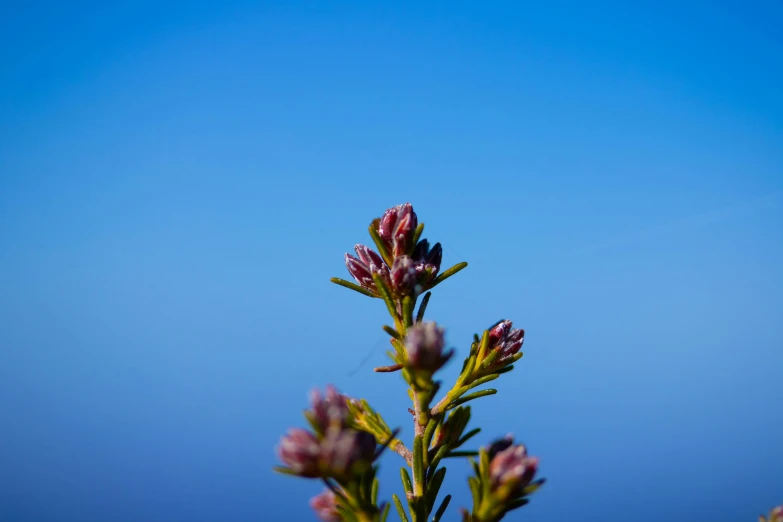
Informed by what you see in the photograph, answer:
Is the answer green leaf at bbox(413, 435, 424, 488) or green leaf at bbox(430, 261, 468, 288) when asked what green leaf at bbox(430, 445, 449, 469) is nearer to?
green leaf at bbox(413, 435, 424, 488)

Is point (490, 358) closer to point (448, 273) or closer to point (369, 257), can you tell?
point (448, 273)

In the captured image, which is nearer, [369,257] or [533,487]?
[533,487]

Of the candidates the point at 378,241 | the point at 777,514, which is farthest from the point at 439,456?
the point at 777,514

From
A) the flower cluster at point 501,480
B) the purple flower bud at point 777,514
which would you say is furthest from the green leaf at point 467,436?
the purple flower bud at point 777,514

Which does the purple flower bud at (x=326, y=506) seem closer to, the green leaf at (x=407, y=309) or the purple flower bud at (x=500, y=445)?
the purple flower bud at (x=500, y=445)

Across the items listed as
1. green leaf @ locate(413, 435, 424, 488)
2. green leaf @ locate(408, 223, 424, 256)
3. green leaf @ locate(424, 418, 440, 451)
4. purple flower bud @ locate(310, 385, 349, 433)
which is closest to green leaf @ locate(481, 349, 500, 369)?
green leaf @ locate(424, 418, 440, 451)

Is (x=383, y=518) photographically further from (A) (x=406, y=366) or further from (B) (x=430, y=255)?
(B) (x=430, y=255)
